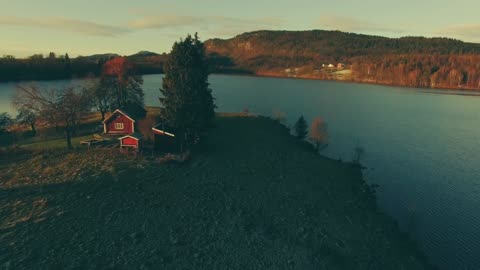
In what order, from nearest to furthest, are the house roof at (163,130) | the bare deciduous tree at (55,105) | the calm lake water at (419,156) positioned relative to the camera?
the calm lake water at (419,156)
the house roof at (163,130)
the bare deciduous tree at (55,105)

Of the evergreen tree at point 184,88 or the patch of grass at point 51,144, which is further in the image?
the patch of grass at point 51,144

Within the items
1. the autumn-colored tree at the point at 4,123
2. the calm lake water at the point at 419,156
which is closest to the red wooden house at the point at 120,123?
the autumn-colored tree at the point at 4,123

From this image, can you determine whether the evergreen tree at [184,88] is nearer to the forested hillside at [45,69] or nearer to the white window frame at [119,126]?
the white window frame at [119,126]

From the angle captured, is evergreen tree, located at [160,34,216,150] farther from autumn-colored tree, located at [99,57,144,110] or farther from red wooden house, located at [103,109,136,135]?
autumn-colored tree, located at [99,57,144,110]

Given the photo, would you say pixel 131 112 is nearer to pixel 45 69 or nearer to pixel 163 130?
pixel 163 130

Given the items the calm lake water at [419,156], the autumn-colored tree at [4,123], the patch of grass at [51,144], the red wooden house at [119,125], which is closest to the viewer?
the calm lake water at [419,156]

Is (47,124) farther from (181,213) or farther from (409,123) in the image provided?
(409,123)

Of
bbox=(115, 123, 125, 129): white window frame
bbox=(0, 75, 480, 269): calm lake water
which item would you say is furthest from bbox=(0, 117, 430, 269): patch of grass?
bbox=(115, 123, 125, 129): white window frame

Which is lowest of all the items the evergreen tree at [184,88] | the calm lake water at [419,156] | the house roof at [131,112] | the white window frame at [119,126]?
the calm lake water at [419,156]
